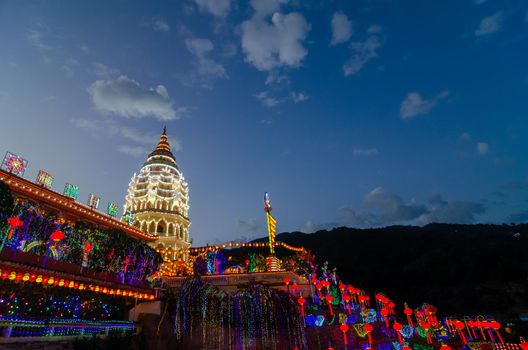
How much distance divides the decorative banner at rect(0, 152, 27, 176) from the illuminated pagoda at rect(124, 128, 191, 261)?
800 inches

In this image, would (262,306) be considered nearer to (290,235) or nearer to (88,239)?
(88,239)

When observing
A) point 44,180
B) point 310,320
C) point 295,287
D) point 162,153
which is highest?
point 162,153

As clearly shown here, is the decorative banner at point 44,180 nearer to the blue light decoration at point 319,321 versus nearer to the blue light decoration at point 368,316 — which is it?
the blue light decoration at point 319,321

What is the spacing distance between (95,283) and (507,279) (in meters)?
52.2

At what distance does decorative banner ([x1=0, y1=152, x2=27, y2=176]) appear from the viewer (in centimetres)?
2083

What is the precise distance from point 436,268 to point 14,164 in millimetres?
56228

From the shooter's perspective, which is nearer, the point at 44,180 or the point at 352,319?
the point at 352,319

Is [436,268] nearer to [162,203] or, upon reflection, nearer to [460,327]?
[460,327]

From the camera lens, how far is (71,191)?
2573cm

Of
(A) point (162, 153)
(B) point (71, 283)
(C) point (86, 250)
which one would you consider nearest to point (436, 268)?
(A) point (162, 153)

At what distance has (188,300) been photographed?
16.4 metres

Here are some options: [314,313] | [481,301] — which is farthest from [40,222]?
[481,301]

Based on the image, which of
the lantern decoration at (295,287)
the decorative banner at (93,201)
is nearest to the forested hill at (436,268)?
the lantern decoration at (295,287)

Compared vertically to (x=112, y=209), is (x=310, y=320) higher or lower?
lower
